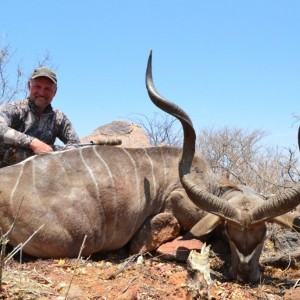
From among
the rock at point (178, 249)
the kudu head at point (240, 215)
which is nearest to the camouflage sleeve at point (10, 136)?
the kudu head at point (240, 215)

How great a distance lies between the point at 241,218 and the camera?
3369mm

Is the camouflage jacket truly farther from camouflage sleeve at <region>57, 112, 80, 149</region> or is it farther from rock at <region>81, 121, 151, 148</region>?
rock at <region>81, 121, 151, 148</region>

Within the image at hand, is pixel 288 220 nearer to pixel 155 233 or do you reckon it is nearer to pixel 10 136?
pixel 155 233

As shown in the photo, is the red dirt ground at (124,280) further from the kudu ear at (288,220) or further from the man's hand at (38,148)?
the man's hand at (38,148)

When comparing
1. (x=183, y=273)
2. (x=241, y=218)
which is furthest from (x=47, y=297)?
(x=241, y=218)

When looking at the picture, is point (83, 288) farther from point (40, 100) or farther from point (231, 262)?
point (40, 100)

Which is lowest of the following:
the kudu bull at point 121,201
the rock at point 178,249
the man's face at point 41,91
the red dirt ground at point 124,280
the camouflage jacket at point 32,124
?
the red dirt ground at point 124,280

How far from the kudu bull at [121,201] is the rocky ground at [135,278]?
14 cm

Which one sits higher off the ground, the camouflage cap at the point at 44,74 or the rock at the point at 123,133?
the camouflage cap at the point at 44,74

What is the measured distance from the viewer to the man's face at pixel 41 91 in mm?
4809

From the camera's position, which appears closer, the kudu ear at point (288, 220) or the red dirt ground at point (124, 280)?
the red dirt ground at point (124, 280)

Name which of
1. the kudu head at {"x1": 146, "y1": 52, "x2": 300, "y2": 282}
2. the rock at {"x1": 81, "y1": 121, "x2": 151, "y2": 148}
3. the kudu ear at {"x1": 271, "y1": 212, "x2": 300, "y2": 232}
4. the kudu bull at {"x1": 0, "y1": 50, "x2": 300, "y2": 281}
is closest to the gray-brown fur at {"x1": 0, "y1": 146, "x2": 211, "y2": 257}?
the kudu bull at {"x1": 0, "y1": 50, "x2": 300, "y2": 281}

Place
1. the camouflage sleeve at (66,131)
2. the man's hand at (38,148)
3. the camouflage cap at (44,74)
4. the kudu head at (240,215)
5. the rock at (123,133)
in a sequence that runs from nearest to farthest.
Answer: the kudu head at (240,215)
the man's hand at (38,148)
the camouflage cap at (44,74)
the camouflage sleeve at (66,131)
the rock at (123,133)

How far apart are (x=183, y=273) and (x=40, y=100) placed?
2.32 m
